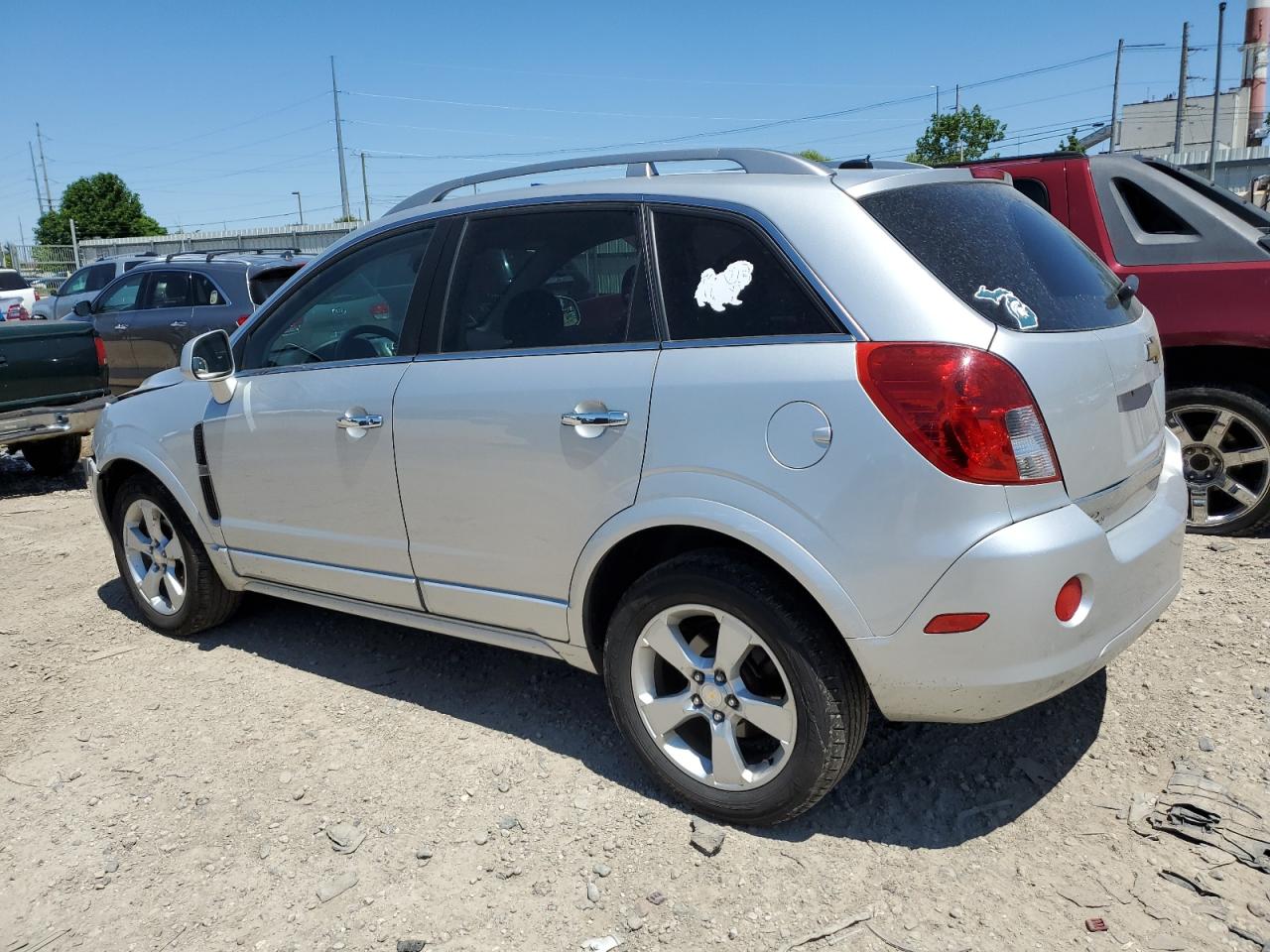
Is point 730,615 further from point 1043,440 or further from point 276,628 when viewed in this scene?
point 276,628

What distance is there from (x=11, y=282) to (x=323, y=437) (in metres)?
25.2

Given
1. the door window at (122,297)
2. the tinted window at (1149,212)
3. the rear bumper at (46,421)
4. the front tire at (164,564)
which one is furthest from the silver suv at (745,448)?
the door window at (122,297)

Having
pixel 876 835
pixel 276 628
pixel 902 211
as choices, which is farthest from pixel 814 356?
pixel 276 628

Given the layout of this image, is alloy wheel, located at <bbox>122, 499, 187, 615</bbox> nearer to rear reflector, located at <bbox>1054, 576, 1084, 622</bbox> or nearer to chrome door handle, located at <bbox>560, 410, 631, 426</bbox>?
chrome door handle, located at <bbox>560, 410, 631, 426</bbox>

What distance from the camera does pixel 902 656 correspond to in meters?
2.57

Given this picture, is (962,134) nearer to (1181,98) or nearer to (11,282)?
(1181,98)

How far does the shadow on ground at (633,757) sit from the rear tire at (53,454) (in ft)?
16.0

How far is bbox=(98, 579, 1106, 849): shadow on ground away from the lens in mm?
3033

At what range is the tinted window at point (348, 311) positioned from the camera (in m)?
3.67

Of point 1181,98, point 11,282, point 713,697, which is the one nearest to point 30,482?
point 713,697

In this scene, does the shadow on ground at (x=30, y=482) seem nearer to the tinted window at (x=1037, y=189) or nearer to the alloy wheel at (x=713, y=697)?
the alloy wheel at (x=713, y=697)

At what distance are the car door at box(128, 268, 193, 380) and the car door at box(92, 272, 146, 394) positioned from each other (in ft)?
0.36

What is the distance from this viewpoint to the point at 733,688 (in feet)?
9.43

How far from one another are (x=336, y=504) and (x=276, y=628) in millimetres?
1360
